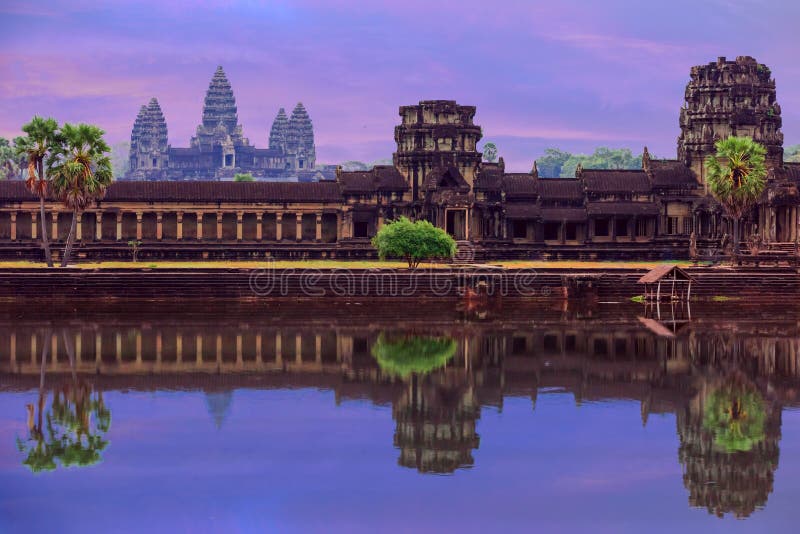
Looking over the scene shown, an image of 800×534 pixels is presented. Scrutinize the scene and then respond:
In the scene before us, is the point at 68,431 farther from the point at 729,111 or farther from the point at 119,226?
the point at 729,111

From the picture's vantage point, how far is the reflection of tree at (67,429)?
21.6m

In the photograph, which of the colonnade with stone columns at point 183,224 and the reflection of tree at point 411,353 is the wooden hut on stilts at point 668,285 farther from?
the colonnade with stone columns at point 183,224

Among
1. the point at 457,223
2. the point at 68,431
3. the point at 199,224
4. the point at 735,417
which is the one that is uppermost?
the point at 457,223

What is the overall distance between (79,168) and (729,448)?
3406 cm

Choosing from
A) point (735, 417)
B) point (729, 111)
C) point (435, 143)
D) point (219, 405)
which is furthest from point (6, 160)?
point (735, 417)

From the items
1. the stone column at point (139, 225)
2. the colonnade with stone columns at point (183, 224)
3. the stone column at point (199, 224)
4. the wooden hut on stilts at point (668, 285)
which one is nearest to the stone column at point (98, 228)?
the colonnade with stone columns at point (183, 224)

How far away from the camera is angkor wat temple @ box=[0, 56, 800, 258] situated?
60.1 m

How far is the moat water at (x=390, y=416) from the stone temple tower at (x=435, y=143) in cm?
2219

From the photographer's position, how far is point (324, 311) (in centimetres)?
4372

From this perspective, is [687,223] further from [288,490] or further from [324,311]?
[288,490]

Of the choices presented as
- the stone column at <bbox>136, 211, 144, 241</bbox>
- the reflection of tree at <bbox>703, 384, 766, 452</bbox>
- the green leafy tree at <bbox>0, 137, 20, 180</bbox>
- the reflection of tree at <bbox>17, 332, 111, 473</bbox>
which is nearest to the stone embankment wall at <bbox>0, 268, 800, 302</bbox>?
the stone column at <bbox>136, 211, 144, 241</bbox>

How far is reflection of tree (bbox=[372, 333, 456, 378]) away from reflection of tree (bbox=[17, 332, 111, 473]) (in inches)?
307

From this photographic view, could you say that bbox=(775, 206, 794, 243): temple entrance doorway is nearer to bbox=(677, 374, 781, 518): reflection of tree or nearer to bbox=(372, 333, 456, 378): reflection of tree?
bbox=(372, 333, 456, 378): reflection of tree

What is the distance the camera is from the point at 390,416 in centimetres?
2545
